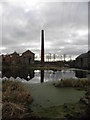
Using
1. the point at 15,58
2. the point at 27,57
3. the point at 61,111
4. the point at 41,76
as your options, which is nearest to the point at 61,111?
the point at 61,111

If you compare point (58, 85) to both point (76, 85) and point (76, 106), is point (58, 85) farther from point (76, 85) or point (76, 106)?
point (76, 106)

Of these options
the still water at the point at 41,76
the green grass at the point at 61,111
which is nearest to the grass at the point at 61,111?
the green grass at the point at 61,111

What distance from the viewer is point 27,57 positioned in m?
42.1

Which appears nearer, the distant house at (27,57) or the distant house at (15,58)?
the distant house at (15,58)

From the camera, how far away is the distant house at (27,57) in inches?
1640

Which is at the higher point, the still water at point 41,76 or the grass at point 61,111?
the still water at point 41,76

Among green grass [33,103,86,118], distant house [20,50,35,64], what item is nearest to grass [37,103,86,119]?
green grass [33,103,86,118]

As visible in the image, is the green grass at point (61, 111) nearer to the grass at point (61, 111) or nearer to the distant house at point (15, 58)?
the grass at point (61, 111)

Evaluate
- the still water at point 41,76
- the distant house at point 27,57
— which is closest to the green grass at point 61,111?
the still water at point 41,76

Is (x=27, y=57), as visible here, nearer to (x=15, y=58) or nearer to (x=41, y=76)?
(x=15, y=58)

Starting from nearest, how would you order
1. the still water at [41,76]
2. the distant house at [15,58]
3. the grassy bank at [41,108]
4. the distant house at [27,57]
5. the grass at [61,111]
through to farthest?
1. the grassy bank at [41,108]
2. the grass at [61,111]
3. the still water at [41,76]
4. the distant house at [15,58]
5. the distant house at [27,57]

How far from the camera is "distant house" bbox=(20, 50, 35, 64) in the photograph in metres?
41.7

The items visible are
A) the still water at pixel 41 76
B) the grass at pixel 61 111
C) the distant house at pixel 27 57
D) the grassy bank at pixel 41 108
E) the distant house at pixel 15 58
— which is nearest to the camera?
the grassy bank at pixel 41 108

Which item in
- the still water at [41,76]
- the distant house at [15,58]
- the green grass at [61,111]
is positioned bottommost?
the green grass at [61,111]
